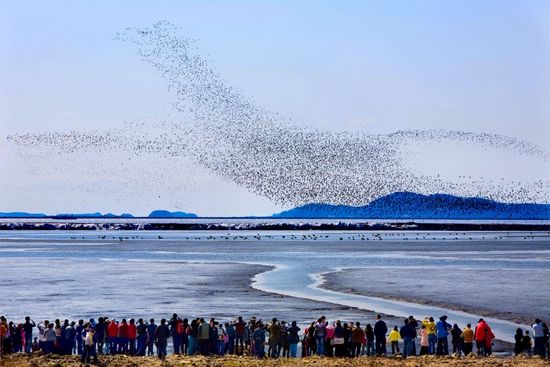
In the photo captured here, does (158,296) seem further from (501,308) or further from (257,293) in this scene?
(501,308)

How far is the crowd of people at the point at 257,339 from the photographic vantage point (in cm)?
3359

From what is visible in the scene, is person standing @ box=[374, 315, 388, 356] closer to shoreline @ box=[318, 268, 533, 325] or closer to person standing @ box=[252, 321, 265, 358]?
person standing @ box=[252, 321, 265, 358]

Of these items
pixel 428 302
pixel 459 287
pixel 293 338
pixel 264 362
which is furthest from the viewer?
pixel 459 287

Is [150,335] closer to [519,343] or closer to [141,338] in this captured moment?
[141,338]

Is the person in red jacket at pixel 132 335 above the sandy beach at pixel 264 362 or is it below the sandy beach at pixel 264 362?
above

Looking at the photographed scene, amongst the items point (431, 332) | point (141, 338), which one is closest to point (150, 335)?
point (141, 338)

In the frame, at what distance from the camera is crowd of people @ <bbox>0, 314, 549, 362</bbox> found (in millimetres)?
33594

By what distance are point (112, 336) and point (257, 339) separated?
531cm

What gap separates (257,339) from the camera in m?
33.6

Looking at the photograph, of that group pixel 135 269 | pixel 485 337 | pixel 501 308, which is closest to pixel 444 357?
pixel 485 337

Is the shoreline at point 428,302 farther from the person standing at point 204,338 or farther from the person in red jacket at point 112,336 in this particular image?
the person in red jacket at point 112,336

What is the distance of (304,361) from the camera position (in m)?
32.2

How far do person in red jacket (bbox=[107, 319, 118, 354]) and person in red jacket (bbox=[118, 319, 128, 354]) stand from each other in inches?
5.8

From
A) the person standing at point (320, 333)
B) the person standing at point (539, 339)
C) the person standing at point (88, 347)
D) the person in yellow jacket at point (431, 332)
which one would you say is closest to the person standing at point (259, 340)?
the person standing at point (320, 333)
